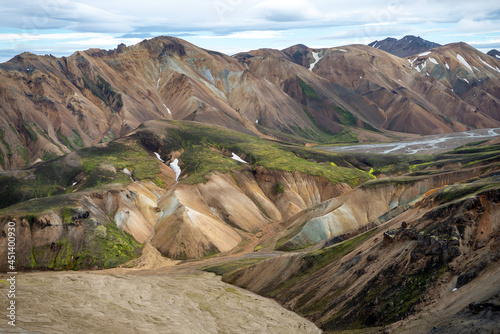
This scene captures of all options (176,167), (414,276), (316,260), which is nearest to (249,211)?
(176,167)

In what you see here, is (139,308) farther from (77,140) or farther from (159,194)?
(77,140)

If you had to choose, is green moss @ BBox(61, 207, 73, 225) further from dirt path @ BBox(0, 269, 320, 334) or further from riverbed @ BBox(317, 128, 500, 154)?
riverbed @ BBox(317, 128, 500, 154)

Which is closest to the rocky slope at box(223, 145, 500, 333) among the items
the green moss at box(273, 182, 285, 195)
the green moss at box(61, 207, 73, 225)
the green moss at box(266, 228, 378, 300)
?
the green moss at box(266, 228, 378, 300)

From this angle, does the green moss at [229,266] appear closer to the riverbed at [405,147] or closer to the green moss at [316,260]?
the green moss at [316,260]

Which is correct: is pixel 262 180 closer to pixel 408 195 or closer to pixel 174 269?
pixel 408 195

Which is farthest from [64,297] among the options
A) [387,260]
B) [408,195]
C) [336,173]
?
[336,173]

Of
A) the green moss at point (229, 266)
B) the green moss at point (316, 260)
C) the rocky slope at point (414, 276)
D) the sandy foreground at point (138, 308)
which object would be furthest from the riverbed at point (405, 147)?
the sandy foreground at point (138, 308)

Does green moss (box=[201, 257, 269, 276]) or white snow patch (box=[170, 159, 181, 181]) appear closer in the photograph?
green moss (box=[201, 257, 269, 276])

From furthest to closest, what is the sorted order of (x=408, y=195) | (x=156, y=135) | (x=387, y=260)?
(x=156, y=135) → (x=408, y=195) → (x=387, y=260)
